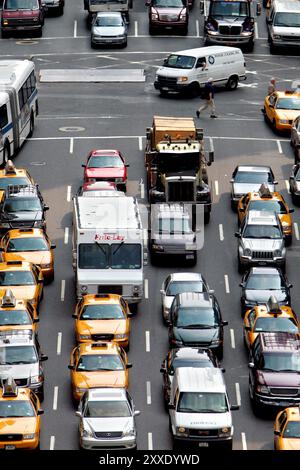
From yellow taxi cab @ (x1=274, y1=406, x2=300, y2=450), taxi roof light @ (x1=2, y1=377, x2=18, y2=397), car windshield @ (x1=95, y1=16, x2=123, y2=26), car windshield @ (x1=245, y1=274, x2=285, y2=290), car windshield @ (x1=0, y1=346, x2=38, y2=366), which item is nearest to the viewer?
yellow taxi cab @ (x1=274, y1=406, x2=300, y2=450)

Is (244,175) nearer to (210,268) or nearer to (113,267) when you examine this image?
(210,268)

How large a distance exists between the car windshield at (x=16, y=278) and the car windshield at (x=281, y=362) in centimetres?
1092

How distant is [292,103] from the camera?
75.7m

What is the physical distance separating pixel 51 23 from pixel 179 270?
35348 millimetres

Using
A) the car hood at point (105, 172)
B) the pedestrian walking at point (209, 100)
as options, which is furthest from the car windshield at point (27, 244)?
the pedestrian walking at point (209, 100)

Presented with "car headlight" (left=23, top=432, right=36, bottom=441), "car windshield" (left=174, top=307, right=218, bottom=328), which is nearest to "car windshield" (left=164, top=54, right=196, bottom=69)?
"car windshield" (left=174, top=307, right=218, bottom=328)

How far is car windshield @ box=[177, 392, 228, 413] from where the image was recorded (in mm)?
46000

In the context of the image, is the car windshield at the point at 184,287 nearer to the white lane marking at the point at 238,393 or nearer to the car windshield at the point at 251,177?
the white lane marking at the point at 238,393

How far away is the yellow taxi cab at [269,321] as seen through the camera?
52406 millimetres

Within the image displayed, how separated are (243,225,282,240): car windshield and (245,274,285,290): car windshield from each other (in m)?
4.02

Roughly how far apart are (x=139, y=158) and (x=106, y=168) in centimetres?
467

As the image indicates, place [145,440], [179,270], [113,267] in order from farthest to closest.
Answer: [179,270] → [113,267] → [145,440]

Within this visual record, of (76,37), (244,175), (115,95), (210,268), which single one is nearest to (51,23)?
(76,37)

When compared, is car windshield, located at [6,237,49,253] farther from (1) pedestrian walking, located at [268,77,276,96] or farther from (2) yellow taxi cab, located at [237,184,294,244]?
(1) pedestrian walking, located at [268,77,276,96]
